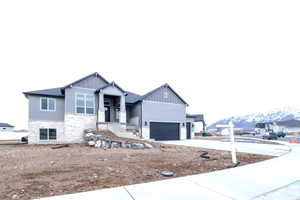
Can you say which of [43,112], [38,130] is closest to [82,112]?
[43,112]

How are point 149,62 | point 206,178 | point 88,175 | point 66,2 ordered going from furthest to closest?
point 149,62 → point 66,2 → point 88,175 → point 206,178

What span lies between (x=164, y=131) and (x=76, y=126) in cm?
1032

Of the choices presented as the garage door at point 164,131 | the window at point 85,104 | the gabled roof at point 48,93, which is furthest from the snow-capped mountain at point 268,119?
the gabled roof at point 48,93

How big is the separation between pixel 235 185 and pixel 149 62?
29.5 m

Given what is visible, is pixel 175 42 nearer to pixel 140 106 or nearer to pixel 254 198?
pixel 140 106

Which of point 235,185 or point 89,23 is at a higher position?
point 89,23

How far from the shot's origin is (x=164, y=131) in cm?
1967

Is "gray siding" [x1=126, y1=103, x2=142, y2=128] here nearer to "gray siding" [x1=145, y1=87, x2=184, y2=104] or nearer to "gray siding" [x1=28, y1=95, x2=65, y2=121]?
"gray siding" [x1=145, y1=87, x2=184, y2=104]

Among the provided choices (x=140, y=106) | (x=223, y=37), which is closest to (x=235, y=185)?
(x=140, y=106)

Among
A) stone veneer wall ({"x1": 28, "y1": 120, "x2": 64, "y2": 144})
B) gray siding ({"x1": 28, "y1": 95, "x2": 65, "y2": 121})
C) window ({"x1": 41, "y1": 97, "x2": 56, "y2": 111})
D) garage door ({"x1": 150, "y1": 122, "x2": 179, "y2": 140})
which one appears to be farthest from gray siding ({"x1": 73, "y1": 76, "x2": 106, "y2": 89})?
garage door ({"x1": 150, "y1": 122, "x2": 179, "y2": 140})

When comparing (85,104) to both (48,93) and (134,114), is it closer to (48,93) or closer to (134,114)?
(48,93)

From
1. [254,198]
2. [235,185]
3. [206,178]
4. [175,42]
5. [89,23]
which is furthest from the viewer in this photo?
[175,42]

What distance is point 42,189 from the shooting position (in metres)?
3.38

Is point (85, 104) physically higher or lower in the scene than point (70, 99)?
lower
